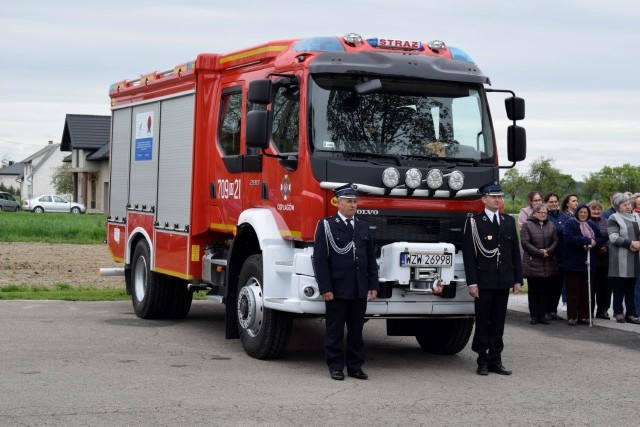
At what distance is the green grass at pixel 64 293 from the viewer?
58.0ft

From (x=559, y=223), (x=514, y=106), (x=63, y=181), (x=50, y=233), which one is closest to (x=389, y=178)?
(x=514, y=106)

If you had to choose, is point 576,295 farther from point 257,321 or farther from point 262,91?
point 262,91

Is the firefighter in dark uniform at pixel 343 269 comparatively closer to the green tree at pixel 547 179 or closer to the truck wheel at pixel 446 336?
the truck wheel at pixel 446 336

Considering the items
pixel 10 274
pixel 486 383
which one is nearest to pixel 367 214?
pixel 486 383

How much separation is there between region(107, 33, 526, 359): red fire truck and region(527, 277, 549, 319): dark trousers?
3.26 m

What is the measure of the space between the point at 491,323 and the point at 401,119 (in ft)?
7.31

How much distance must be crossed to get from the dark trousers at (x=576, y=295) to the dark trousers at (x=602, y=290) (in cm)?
41

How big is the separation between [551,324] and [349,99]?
587cm

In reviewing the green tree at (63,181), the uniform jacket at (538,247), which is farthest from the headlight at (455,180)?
the green tree at (63,181)

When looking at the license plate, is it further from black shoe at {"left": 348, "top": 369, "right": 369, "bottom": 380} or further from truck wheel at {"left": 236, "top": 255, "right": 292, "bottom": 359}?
truck wheel at {"left": 236, "top": 255, "right": 292, "bottom": 359}

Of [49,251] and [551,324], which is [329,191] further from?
A: [49,251]

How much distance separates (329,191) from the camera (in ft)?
35.1

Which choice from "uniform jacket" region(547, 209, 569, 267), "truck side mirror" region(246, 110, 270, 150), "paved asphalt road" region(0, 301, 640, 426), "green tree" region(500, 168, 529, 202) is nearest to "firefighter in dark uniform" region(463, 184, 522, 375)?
"paved asphalt road" region(0, 301, 640, 426)

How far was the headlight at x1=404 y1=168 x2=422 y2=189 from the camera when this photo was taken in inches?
424
